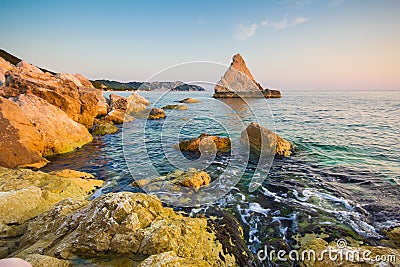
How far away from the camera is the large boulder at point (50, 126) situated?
A: 1094 cm

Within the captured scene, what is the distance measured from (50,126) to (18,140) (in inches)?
84.6

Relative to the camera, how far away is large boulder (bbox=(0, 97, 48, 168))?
8703mm

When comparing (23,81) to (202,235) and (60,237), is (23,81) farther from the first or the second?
(202,235)

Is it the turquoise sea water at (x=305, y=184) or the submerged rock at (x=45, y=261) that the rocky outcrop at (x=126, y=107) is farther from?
the submerged rock at (x=45, y=261)

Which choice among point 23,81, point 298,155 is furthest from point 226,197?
Answer: point 23,81

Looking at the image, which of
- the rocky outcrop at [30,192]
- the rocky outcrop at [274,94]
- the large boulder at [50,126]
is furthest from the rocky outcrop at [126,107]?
the rocky outcrop at [274,94]

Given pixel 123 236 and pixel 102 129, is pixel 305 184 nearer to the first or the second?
pixel 123 236

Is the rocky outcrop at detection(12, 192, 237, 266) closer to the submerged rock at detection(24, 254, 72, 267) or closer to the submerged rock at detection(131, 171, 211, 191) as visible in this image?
the submerged rock at detection(24, 254, 72, 267)

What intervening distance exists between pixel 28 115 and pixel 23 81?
597 centimetres

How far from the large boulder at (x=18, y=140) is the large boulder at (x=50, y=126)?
33 centimetres

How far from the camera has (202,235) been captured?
441 centimetres

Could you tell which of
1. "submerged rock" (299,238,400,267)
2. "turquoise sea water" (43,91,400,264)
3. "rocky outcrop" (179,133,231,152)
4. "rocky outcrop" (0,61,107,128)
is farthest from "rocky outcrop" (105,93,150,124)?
"submerged rock" (299,238,400,267)

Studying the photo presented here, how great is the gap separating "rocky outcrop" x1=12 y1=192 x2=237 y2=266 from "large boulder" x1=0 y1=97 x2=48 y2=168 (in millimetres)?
5975

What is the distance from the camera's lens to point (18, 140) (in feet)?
30.5
